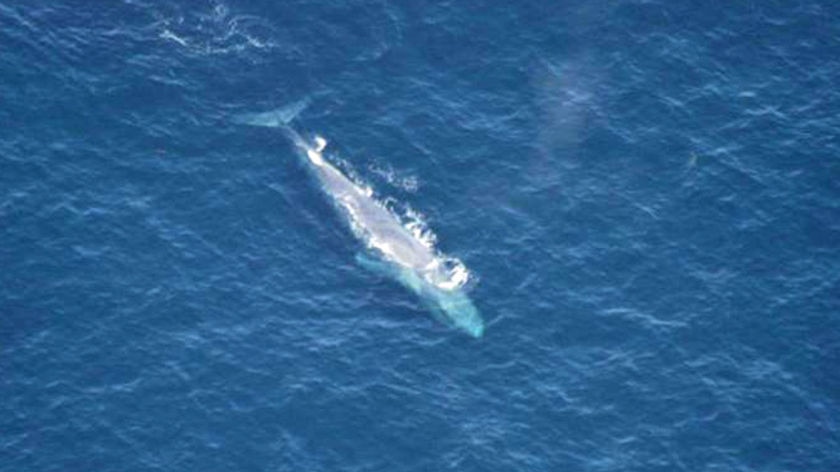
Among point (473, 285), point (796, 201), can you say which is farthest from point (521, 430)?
point (796, 201)

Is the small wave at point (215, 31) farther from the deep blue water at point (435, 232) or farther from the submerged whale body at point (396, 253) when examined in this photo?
the submerged whale body at point (396, 253)

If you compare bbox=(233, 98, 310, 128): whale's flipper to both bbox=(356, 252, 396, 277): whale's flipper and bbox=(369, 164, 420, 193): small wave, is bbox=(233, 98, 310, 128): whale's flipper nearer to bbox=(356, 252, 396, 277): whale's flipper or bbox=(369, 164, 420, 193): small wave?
bbox=(369, 164, 420, 193): small wave

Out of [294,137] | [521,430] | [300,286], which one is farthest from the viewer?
[294,137]

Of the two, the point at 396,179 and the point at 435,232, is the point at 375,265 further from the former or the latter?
the point at 396,179

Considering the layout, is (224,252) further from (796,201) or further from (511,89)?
(796,201)

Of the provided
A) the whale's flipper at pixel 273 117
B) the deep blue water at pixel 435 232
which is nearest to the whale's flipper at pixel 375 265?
the deep blue water at pixel 435 232
